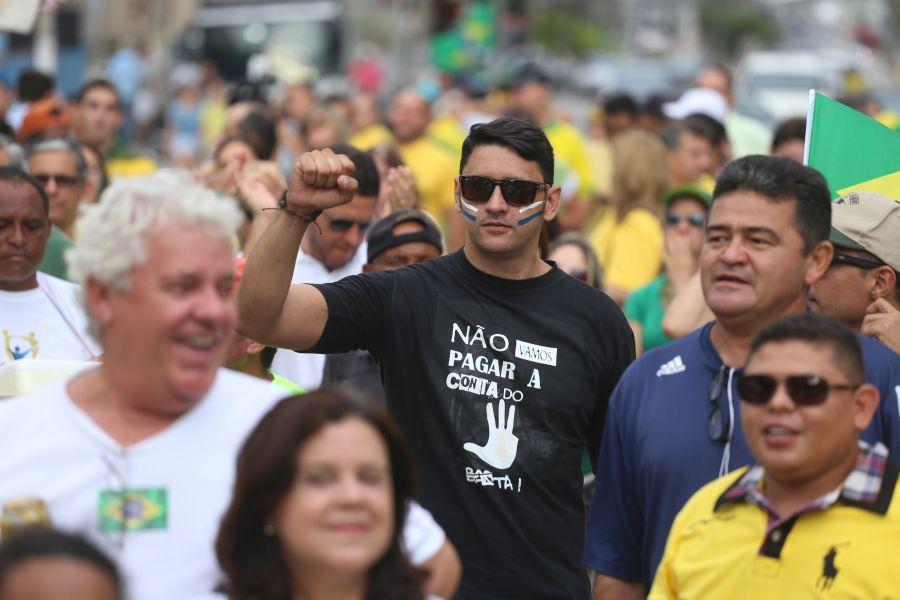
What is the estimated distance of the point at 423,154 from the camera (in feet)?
44.7

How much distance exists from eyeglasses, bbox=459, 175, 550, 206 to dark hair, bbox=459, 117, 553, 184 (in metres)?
0.10

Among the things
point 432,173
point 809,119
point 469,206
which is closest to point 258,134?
point 432,173

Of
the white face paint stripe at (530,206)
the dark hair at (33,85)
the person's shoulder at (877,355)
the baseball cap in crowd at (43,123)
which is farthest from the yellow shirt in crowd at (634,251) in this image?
the dark hair at (33,85)

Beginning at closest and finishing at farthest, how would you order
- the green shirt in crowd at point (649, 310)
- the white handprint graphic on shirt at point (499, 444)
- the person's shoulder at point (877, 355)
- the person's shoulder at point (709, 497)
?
the person's shoulder at point (709, 497)
the person's shoulder at point (877, 355)
the white handprint graphic on shirt at point (499, 444)
the green shirt in crowd at point (649, 310)

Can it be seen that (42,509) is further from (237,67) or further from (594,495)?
(237,67)

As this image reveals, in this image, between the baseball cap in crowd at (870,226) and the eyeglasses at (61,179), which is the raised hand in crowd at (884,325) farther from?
the eyeglasses at (61,179)

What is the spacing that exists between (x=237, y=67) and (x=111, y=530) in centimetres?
3943

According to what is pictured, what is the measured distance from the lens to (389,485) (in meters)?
3.47

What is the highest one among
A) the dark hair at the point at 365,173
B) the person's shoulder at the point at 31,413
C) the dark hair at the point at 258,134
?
the dark hair at the point at 258,134

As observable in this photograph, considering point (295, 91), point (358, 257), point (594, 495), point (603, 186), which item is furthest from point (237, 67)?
point (594, 495)

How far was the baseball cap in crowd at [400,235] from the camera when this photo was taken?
7.19 meters

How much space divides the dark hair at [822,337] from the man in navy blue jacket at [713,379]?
55 cm

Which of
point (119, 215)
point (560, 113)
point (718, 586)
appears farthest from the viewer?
point (560, 113)

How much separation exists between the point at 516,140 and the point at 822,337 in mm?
1852
